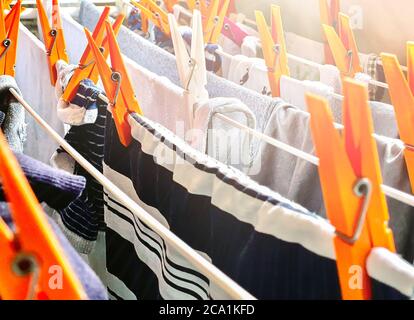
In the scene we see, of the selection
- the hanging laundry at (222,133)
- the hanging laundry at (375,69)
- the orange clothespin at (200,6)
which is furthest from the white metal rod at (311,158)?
the orange clothespin at (200,6)

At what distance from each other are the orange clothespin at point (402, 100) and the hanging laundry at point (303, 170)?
0.08 ft

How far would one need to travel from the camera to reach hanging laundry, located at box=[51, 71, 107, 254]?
833 mm

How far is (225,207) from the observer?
55 cm

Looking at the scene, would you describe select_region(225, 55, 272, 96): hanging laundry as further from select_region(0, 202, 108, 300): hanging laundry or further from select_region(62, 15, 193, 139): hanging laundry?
select_region(0, 202, 108, 300): hanging laundry

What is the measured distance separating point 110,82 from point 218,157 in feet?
0.76

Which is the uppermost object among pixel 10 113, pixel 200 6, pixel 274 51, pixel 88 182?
pixel 200 6

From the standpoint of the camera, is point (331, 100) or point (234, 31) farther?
point (234, 31)

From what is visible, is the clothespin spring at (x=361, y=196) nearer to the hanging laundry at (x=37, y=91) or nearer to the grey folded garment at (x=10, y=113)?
the grey folded garment at (x=10, y=113)

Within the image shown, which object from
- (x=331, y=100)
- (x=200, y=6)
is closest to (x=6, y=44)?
(x=331, y=100)

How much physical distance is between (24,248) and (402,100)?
486 mm

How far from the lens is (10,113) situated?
35.3 inches

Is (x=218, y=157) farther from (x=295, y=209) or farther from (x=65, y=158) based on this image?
(x=295, y=209)

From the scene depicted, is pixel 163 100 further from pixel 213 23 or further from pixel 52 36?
pixel 213 23

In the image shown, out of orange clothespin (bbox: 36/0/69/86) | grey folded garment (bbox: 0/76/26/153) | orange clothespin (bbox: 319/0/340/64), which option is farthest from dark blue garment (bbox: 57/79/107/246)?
orange clothespin (bbox: 319/0/340/64)
